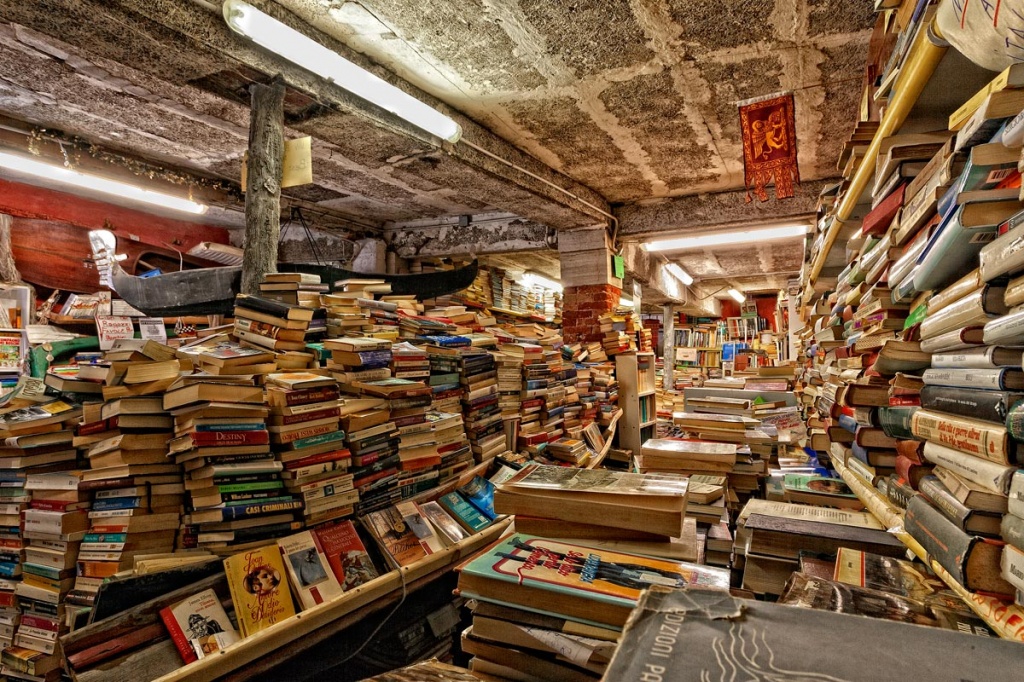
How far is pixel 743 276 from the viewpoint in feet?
36.7

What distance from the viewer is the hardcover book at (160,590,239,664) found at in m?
1.72

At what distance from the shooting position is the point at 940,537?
1.12 meters

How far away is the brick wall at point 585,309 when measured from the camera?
21.9 ft

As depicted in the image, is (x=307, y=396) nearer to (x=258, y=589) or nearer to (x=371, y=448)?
(x=371, y=448)

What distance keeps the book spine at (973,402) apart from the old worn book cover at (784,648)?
1.44 feet

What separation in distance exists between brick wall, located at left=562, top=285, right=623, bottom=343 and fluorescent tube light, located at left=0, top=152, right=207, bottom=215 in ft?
15.0

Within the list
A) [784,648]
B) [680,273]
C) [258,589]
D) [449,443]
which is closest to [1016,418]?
[784,648]

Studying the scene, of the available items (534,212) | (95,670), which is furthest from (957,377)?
(534,212)

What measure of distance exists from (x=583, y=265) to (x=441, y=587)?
16.0 ft

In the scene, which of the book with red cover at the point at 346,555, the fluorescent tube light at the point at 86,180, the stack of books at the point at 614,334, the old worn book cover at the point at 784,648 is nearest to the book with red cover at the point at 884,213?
the old worn book cover at the point at 784,648

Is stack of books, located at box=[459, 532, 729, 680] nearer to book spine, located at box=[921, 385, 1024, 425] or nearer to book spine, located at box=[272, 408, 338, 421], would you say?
book spine, located at box=[921, 385, 1024, 425]

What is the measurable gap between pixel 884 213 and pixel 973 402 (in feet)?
2.97

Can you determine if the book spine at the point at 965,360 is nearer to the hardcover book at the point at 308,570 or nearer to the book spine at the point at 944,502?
the book spine at the point at 944,502

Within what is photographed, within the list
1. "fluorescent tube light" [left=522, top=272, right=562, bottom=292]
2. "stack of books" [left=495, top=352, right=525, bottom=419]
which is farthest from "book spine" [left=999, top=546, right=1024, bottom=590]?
"fluorescent tube light" [left=522, top=272, right=562, bottom=292]
